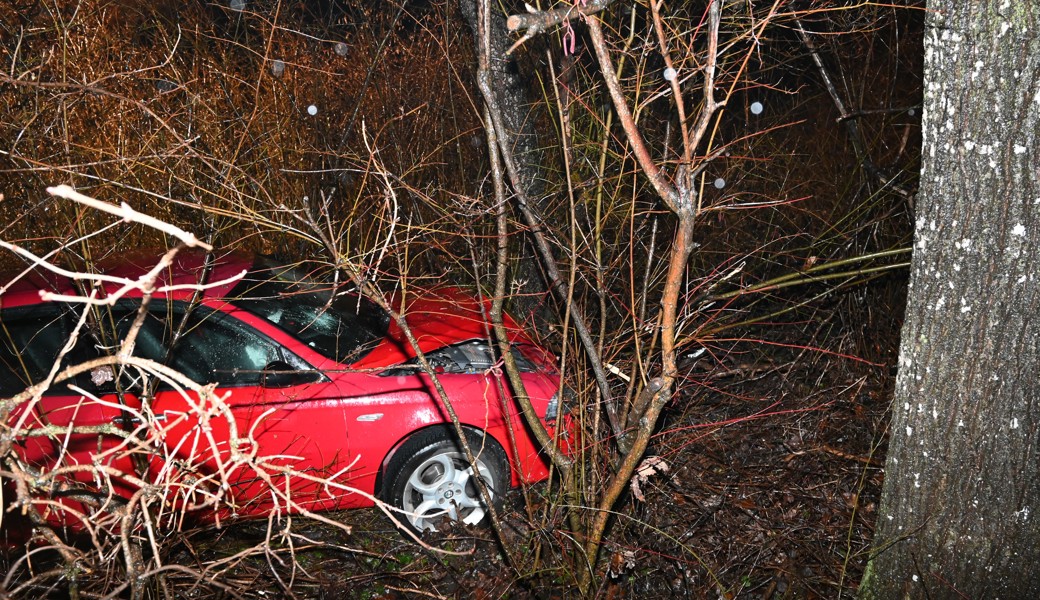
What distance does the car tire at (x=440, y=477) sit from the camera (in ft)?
15.0

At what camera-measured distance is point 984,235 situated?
2.96 meters

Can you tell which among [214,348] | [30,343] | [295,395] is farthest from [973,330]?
[30,343]

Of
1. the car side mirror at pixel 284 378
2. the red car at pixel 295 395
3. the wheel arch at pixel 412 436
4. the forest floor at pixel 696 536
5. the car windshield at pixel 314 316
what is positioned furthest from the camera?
the car windshield at pixel 314 316

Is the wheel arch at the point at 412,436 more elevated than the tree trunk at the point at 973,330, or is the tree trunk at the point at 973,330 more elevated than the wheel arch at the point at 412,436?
the tree trunk at the point at 973,330

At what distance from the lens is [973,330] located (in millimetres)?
3057

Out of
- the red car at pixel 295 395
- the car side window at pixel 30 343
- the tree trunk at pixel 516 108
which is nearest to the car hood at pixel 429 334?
the red car at pixel 295 395

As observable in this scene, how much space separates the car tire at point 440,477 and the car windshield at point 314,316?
2.10 ft

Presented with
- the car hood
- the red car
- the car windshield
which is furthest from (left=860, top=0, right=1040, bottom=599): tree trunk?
the car windshield

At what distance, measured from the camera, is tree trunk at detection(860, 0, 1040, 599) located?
9.37 feet

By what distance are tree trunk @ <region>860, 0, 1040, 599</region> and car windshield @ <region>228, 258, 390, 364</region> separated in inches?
112

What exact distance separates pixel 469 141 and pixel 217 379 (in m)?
4.32

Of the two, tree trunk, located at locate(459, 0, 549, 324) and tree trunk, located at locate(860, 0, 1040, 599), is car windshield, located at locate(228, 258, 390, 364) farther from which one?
tree trunk, located at locate(860, 0, 1040, 599)

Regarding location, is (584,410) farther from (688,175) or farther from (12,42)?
(12,42)

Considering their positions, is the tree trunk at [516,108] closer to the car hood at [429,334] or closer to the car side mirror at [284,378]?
the car hood at [429,334]
